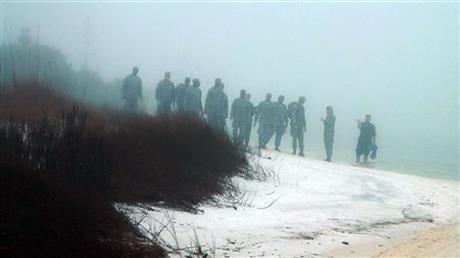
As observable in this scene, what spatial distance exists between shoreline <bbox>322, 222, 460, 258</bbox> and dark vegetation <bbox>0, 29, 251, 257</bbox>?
6.74 feet

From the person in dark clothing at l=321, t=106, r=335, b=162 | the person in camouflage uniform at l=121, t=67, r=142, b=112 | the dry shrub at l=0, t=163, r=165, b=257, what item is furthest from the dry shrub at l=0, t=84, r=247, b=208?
the person in dark clothing at l=321, t=106, r=335, b=162

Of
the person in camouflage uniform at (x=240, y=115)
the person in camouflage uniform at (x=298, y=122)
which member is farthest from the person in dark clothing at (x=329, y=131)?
the person in camouflage uniform at (x=240, y=115)

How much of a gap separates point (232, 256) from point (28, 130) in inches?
108

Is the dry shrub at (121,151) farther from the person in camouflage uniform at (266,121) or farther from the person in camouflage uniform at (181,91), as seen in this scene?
the person in camouflage uniform at (266,121)

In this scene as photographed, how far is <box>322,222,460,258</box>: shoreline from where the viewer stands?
5117mm

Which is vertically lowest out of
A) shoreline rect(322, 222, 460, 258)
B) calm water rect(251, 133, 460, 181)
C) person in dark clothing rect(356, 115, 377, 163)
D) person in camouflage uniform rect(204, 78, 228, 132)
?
calm water rect(251, 133, 460, 181)

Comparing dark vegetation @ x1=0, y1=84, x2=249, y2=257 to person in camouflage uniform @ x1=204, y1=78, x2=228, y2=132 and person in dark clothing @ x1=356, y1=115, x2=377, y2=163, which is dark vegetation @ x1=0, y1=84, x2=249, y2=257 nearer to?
person in camouflage uniform @ x1=204, y1=78, x2=228, y2=132

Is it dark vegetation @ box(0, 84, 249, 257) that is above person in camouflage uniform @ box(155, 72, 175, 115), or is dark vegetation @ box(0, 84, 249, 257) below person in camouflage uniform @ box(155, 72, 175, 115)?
below

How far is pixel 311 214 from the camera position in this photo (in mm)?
6684

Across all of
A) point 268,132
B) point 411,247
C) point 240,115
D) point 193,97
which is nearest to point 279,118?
point 268,132

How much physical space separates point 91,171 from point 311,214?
3093mm

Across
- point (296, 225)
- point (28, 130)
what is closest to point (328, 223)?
point (296, 225)

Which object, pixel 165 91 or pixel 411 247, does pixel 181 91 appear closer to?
pixel 165 91

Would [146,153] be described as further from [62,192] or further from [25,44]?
[25,44]
